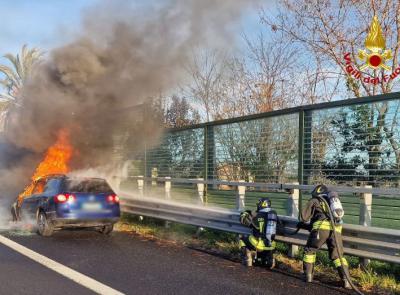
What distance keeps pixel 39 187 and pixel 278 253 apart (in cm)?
619

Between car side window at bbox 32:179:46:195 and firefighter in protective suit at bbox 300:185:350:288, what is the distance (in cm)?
680

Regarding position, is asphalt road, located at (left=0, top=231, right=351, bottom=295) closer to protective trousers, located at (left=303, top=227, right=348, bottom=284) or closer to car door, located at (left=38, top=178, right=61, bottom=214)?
protective trousers, located at (left=303, top=227, right=348, bottom=284)

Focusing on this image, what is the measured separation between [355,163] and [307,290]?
2.81 meters

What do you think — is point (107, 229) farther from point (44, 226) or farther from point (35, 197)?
point (35, 197)

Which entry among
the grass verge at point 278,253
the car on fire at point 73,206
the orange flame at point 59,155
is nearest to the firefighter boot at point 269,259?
the grass verge at point 278,253

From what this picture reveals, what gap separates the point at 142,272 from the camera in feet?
21.1

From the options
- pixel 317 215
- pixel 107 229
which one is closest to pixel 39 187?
pixel 107 229

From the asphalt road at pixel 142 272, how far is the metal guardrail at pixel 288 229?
66 cm

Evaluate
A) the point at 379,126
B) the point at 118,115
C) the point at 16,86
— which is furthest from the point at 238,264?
the point at 16,86

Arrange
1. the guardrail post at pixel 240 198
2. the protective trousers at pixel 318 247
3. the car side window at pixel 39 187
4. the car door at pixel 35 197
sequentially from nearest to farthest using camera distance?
the protective trousers at pixel 318 247 → the guardrail post at pixel 240 198 → the car door at pixel 35 197 → the car side window at pixel 39 187

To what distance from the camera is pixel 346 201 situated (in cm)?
790

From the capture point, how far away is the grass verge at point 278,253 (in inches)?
228

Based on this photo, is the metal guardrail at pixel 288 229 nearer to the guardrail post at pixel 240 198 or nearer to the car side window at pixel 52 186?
the guardrail post at pixel 240 198

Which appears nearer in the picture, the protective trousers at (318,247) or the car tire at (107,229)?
the protective trousers at (318,247)
